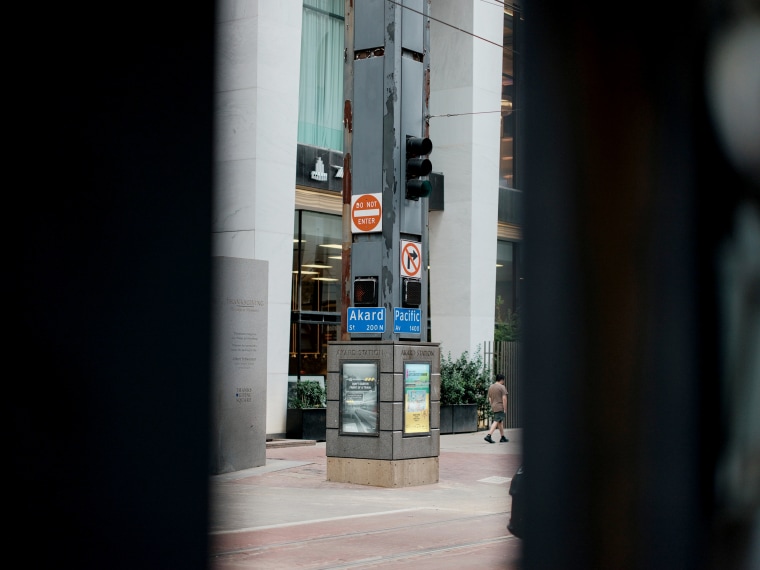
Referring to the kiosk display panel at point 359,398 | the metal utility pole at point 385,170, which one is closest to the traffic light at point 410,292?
the metal utility pole at point 385,170

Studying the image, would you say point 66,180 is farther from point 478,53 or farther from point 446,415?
point 478,53

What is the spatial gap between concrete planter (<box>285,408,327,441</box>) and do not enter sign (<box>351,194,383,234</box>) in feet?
22.4

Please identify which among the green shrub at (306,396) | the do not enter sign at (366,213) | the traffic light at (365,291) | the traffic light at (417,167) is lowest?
the green shrub at (306,396)

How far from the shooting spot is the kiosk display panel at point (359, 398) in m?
12.7

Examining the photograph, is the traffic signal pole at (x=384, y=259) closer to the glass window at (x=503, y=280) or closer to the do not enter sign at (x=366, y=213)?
the do not enter sign at (x=366, y=213)

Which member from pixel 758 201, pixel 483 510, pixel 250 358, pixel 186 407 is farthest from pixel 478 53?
pixel 186 407

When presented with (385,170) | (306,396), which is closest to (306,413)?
(306,396)

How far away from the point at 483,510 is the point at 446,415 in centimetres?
1081

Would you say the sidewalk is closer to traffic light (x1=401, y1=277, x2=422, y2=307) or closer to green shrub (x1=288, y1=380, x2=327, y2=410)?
traffic light (x1=401, y1=277, x2=422, y2=307)

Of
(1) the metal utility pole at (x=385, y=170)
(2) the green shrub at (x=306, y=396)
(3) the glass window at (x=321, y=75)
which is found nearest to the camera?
(1) the metal utility pole at (x=385, y=170)

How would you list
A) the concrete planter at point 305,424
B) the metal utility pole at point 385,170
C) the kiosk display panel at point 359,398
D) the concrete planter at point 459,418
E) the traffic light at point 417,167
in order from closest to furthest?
the traffic light at point 417,167 < the metal utility pole at point 385,170 < the kiosk display panel at point 359,398 < the concrete planter at point 305,424 < the concrete planter at point 459,418

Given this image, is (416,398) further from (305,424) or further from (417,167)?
(305,424)

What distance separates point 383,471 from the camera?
12.5 metres

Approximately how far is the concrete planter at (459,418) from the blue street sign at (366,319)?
30.2ft
